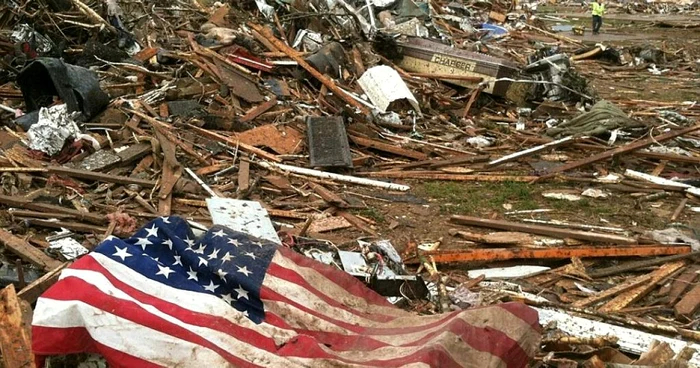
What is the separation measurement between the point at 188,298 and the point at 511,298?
99.1 inches

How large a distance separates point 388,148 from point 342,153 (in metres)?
0.83

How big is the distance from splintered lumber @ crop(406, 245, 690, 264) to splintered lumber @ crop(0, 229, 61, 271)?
287 cm

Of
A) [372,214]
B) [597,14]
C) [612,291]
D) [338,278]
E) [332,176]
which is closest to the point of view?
[338,278]

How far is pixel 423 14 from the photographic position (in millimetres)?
15461

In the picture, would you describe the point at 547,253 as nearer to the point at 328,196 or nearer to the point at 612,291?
the point at 612,291

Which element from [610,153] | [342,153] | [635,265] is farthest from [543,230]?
[610,153]

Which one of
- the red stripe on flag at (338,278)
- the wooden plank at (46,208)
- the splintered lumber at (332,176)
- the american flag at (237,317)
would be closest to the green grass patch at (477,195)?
the splintered lumber at (332,176)

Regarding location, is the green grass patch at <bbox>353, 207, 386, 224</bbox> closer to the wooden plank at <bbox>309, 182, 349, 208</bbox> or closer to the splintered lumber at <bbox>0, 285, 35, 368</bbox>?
the wooden plank at <bbox>309, 182, 349, 208</bbox>

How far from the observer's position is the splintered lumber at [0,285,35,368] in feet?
12.1

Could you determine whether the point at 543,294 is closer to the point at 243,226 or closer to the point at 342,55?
the point at 243,226

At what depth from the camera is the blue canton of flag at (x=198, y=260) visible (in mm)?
3848

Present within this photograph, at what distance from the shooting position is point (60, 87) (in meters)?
8.32

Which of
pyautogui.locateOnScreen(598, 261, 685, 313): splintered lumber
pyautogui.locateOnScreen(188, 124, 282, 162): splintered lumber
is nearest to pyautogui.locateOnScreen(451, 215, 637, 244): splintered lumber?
pyautogui.locateOnScreen(598, 261, 685, 313): splintered lumber

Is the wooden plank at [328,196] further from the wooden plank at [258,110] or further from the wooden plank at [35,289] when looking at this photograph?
the wooden plank at [35,289]
